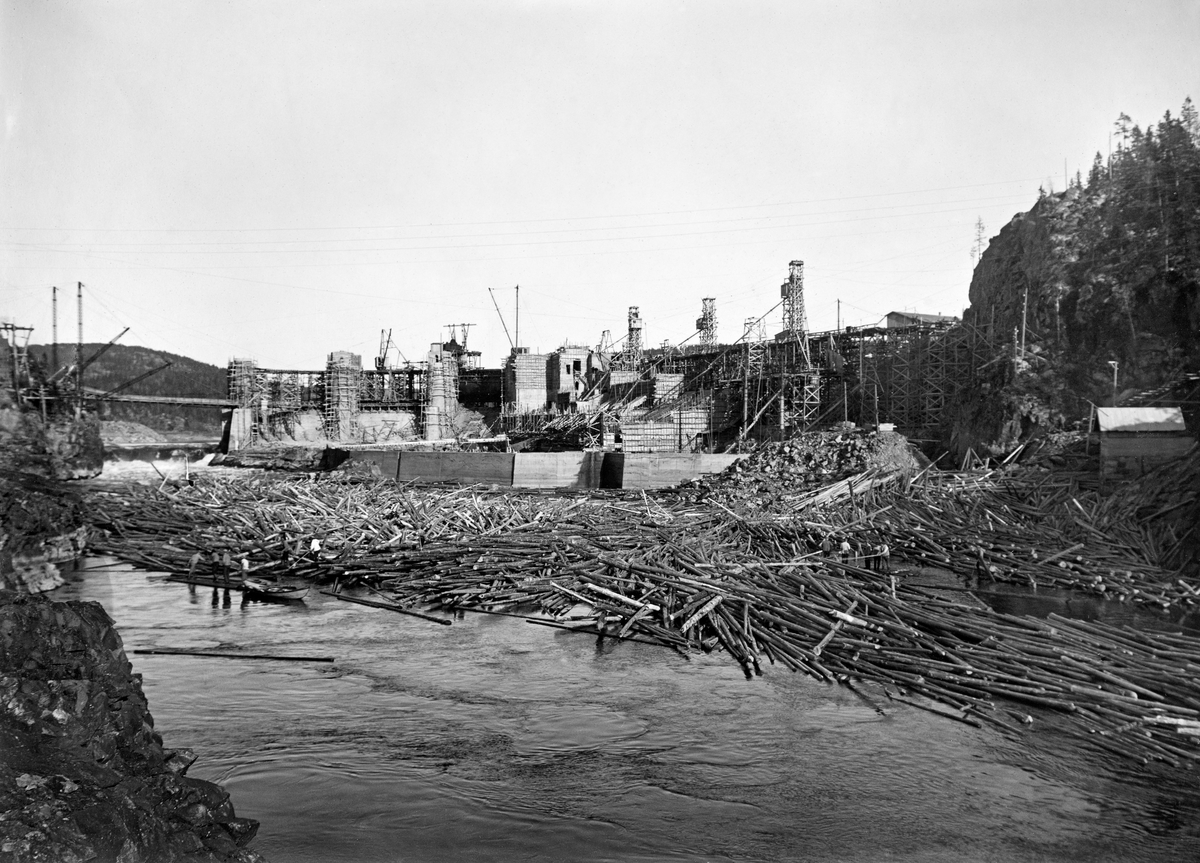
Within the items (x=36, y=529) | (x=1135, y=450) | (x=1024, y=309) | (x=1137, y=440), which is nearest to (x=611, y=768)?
(x=36, y=529)

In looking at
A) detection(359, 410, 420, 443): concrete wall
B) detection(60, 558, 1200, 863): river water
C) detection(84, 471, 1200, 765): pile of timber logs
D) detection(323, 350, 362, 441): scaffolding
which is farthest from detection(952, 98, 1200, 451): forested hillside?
detection(323, 350, 362, 441): scaffolding

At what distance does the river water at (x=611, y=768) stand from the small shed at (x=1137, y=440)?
1564 cm

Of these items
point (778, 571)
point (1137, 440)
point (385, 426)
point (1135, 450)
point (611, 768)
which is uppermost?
point (385, 426)

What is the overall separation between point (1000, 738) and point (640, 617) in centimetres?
604

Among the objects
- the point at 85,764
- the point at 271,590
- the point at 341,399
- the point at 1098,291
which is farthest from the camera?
the point at 341,399

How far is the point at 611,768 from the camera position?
8852mm

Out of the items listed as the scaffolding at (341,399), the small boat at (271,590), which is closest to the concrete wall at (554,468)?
the small boat at (271,590)

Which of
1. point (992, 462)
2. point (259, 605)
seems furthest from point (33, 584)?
point (992, 462)

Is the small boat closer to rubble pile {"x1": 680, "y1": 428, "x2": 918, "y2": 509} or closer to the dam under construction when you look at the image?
rubble pile {"x1": 680, "y1": 428, "x2": 918, "y2": 509}

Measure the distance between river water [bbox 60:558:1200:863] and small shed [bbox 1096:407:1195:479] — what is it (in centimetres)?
1564

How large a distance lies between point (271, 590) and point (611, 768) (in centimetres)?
1111

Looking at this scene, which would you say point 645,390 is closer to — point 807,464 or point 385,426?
point 385,426

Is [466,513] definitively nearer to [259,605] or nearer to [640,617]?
[259,605]

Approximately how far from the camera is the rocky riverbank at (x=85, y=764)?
159 inches
